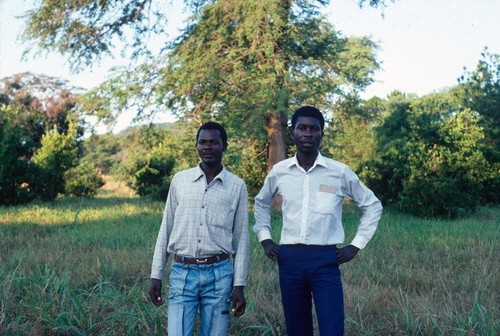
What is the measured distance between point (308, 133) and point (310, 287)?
0.95 meters

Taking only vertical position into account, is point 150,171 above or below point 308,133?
below

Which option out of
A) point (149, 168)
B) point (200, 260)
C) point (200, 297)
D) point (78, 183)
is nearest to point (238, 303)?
point (200, 297)

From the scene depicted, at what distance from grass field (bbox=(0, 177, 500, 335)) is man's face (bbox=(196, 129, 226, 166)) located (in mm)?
1740

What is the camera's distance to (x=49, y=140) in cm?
2091

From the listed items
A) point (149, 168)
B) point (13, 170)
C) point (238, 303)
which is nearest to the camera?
point (238, 303)

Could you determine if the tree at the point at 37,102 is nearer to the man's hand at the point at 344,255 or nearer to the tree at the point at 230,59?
the tree at the point at 230,59

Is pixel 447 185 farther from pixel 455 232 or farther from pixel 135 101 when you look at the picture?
pixel 135 101

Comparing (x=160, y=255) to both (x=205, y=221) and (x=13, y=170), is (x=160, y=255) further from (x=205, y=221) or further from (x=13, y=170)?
(x=13, y=170)

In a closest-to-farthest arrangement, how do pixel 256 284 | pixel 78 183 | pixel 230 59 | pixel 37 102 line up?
pixel 256 284 < pixel 230 59 < pixel 78 183 < pixel 37 102

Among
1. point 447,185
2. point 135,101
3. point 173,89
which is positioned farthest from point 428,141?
point 135,101

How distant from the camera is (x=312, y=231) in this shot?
3.21 metres

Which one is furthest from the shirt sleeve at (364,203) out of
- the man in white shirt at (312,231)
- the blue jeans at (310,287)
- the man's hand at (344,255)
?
the blue jeans at (310,287)

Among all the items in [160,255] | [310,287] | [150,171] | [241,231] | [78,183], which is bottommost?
[78,183]

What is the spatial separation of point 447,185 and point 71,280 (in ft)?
37.6
